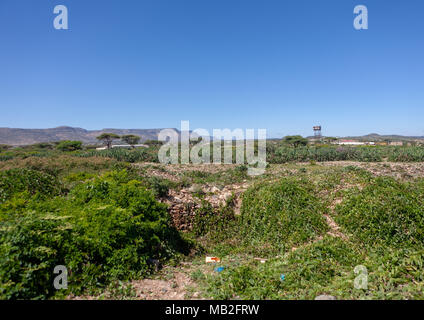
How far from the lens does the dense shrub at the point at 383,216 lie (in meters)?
4.59

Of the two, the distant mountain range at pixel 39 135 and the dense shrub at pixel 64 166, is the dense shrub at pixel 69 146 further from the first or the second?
the distant mountain range at pixel 39 135

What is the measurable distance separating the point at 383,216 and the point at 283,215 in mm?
2051

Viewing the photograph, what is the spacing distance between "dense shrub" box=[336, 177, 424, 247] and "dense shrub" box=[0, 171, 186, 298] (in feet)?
13.0

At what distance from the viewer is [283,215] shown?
19.3 feet

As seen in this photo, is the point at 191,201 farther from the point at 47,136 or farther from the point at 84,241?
the point at 47,136

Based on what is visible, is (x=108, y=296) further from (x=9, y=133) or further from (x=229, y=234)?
(x=9, y=133)

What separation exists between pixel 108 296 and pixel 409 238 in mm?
5290

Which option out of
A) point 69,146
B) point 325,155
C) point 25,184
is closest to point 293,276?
point 25,184

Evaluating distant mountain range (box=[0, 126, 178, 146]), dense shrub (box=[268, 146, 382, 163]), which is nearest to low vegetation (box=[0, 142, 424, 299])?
dense shrub (box=[268, 146, 382, 163])

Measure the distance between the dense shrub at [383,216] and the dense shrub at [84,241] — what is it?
3972 mm

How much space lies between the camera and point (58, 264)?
10.1ft

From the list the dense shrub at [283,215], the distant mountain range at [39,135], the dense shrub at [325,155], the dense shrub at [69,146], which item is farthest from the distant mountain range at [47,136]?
the dense shrub at [283,215]

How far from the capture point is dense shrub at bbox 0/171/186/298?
2711mm
